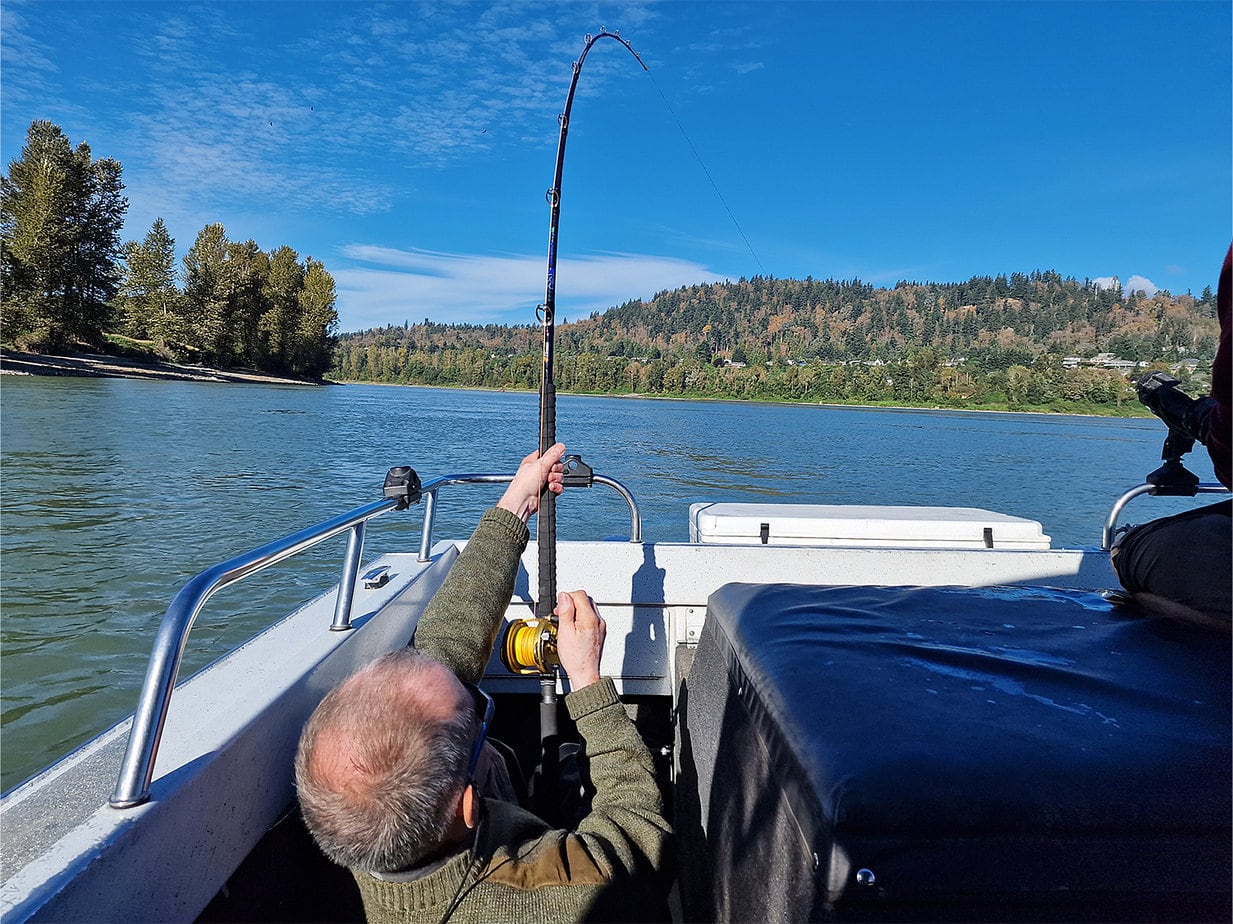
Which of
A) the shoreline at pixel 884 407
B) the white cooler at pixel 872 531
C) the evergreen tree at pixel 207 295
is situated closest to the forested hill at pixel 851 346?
the shoreline at pixel 884 407

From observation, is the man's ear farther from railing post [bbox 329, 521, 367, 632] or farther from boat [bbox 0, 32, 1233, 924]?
railing post [bbox 329, 521, 367, 632]

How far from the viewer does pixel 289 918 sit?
1489 millimetres

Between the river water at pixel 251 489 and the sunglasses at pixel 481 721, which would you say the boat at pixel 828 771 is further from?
the river water at pixel 251 489

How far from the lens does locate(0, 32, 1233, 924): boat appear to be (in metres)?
0.88

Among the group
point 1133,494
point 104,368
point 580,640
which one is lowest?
point 580,640

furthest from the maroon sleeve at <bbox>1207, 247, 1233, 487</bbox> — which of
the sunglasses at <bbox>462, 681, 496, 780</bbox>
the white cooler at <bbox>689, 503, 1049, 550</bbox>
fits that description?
the white cooler at <bbox>689, 503, 1049, 550</bbox>

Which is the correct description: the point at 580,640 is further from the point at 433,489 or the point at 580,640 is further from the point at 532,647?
the point at 433,489

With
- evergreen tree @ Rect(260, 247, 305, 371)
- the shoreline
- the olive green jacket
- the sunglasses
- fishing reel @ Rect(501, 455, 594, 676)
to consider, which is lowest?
the shoreline

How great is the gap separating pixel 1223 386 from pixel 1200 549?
11.9 inches

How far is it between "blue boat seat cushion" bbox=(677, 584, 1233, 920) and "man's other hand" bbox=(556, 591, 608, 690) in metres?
0.26

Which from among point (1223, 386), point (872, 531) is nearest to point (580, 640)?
point (1223, 386)

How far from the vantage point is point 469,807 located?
1158mm

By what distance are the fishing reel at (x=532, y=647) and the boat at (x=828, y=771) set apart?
37cm

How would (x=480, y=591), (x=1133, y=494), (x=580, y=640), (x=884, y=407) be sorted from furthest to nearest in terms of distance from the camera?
(x=884, y=407)
(x=1133, y=494)
(x=480, y=591)
(x=580, y=640)
